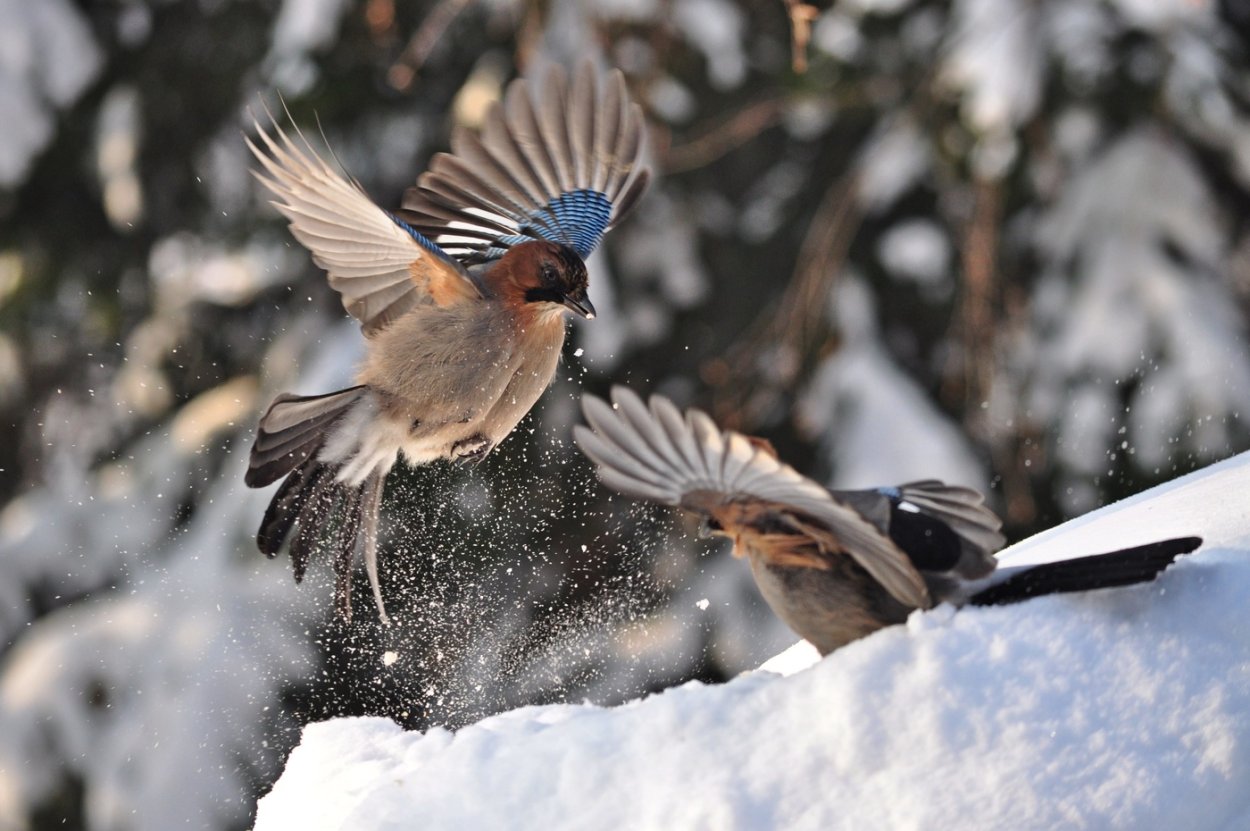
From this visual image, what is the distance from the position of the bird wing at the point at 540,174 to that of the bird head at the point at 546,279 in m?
0.25

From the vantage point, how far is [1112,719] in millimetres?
1336

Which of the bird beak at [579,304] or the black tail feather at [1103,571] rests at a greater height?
the bird beak at [579,304]

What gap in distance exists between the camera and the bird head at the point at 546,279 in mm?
2617

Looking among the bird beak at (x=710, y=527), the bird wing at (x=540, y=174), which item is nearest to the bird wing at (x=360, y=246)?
the bird wing at (x=540, y=174)

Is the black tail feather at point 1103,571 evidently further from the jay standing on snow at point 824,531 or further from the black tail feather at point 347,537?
the black tail feather at point 347,537

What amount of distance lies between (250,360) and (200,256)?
1.24ft

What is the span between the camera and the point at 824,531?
161cm

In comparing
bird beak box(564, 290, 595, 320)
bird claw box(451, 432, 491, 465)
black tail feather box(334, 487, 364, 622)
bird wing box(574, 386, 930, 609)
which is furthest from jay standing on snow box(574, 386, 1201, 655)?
black tail feather box(334, 487, 364, 622)

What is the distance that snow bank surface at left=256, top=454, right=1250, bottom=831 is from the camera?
4.26ft

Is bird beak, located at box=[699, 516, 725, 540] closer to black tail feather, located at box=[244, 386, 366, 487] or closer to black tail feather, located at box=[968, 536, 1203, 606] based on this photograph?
black tail feather, located at box=[968, 536, 1203, 606]

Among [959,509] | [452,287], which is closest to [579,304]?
[452,287]

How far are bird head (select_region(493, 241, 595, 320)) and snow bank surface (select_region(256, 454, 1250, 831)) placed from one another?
123cm

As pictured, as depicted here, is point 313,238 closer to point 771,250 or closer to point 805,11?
point 805,11

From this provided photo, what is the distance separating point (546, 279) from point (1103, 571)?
4.51 ft
